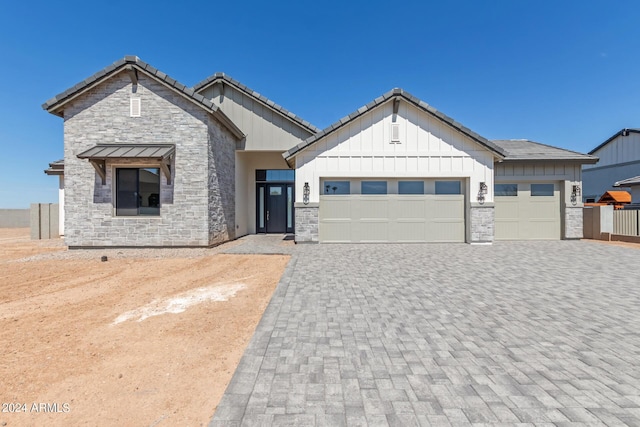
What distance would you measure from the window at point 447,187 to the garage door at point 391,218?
18cm

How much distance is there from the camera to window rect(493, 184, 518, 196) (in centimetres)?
1163

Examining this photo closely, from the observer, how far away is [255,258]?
8391 mm

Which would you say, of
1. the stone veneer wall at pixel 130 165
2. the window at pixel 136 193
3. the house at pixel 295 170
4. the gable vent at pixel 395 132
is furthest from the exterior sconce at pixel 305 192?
the window at pixel 136 193

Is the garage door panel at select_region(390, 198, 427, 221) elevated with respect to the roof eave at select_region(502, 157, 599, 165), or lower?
lower

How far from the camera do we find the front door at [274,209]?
47.8 feet

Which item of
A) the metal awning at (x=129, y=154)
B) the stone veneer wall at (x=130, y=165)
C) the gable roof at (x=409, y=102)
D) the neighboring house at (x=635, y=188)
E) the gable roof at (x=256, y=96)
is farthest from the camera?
the neighboring house at (x=635, y=188)

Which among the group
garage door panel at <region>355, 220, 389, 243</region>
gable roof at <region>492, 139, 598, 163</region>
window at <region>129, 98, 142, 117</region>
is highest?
window at <region>129, 98, 142, 117</region>

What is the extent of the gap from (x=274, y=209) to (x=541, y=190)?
Result: 12823 millimetres

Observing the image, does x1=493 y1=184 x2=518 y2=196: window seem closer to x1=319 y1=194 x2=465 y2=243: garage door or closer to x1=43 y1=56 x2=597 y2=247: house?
x1=43 y1=56 x2=597 y2=247: house

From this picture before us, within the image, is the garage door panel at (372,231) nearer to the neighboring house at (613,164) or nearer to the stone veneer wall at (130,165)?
the stone veneer wall at (130,165)

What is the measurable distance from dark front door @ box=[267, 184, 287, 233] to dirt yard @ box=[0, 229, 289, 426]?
759 cm

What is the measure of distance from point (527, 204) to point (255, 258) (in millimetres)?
11957

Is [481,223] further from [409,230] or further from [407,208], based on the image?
[407,208]

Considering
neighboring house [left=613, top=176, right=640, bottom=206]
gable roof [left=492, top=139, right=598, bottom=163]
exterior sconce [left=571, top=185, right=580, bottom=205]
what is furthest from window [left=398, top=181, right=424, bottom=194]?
neighboring house [left=613, top=176, right=640, bottom=206]
